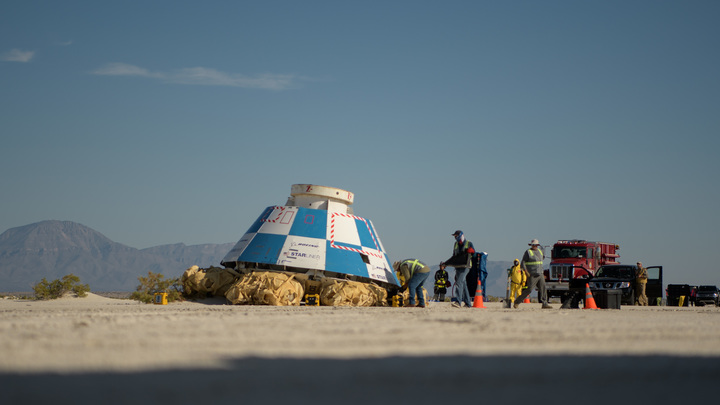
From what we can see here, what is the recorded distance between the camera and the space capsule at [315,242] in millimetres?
17422

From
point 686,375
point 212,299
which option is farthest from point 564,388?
point 212,299

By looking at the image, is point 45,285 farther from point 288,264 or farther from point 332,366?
point 332,366

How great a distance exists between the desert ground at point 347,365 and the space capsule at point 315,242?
11122 millimetres

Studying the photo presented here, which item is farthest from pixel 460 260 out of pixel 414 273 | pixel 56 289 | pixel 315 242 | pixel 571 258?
pixel 571 258

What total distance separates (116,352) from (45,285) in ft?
63.3

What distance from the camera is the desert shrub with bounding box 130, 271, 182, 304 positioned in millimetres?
17625

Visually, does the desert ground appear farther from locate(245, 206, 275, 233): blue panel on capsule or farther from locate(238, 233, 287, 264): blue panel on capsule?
locate(245, 206, 275, 233): blue panel on capsule

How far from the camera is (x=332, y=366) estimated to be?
159 inches

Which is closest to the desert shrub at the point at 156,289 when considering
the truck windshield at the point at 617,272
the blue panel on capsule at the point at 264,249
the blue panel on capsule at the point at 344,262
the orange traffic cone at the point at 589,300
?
the blue panel on capsule at the point at 264,249

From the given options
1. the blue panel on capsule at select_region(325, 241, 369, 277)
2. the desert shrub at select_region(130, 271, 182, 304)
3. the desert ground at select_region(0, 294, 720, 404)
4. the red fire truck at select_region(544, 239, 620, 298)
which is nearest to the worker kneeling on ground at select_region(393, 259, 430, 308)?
the blue panel on capsule at select_region(325, 241, 369, 277)

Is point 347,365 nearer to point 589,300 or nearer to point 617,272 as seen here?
point 589,300

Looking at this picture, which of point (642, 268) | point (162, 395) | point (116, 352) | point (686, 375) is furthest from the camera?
point (642, 268)

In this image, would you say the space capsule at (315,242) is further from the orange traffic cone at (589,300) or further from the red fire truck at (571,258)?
the red fire truck at (571,258)

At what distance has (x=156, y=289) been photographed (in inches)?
793
